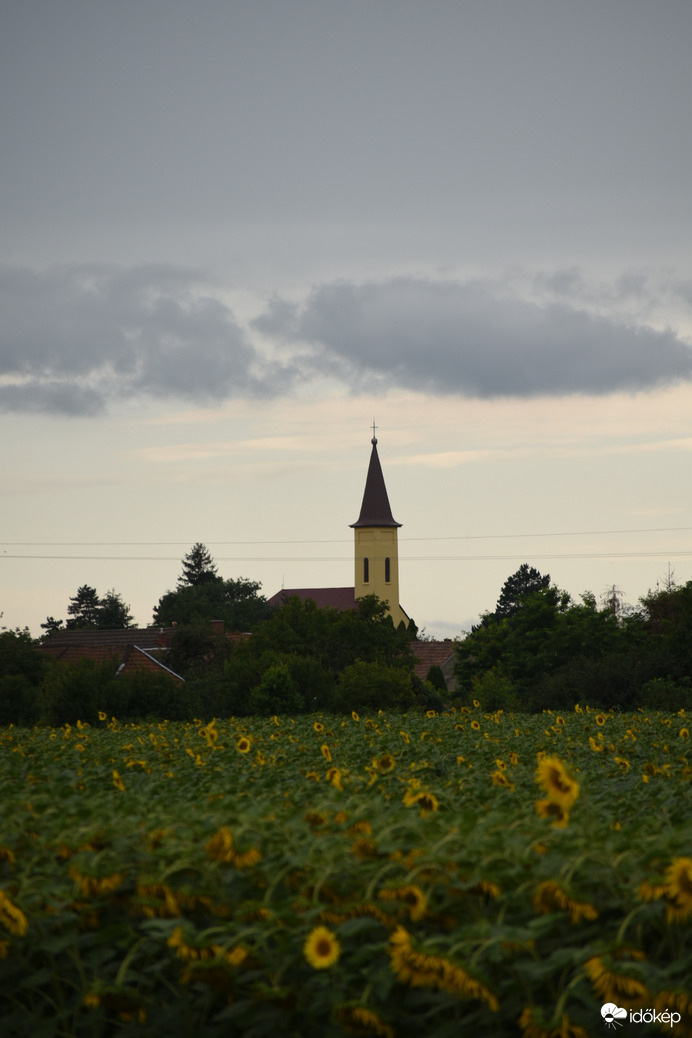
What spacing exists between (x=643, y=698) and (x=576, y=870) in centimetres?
2757

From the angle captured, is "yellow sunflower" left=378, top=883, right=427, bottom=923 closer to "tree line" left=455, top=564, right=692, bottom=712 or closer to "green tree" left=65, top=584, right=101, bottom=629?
"tree line" left=455, top=564, right=692, bottom=712

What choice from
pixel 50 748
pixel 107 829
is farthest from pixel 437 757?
pixel 107 829

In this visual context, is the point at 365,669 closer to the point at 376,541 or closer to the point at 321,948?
the point at 321,948

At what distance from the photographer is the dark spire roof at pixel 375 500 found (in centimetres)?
8325

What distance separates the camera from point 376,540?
83562 millimetres

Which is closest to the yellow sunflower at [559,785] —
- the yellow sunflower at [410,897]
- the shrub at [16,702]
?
the yellow sunflower at [410,897]

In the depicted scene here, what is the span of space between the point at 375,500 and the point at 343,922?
80575 millimetres

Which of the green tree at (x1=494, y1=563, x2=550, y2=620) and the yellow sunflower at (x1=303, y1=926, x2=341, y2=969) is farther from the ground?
the green tree at (x1=494, y1=563, x2=550, y2=620)

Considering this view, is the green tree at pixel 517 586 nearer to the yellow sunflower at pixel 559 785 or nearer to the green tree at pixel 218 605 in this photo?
the green tree at pixel 218 605

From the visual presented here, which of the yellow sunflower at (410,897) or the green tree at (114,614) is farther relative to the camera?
the green tree at (114,614)

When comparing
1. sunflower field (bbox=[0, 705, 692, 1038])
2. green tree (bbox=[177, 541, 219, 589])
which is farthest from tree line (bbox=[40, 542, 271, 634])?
sunflower field (bbox=[0, 705, 692, 1038])

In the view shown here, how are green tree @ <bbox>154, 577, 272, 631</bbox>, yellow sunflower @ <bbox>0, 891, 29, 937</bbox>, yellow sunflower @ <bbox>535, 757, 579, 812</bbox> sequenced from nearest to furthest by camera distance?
yellow sunflower @ <bbox>0, 891, 29, 937</bbox>
yellow sunflower @ <bbox>535, 757, 579, 812</bbox>
green tree @ <bbox>154, 577, 272, 631</bbox>

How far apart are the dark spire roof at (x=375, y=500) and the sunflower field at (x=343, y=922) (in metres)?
78.8

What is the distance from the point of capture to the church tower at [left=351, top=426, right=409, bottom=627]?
83562 mm
